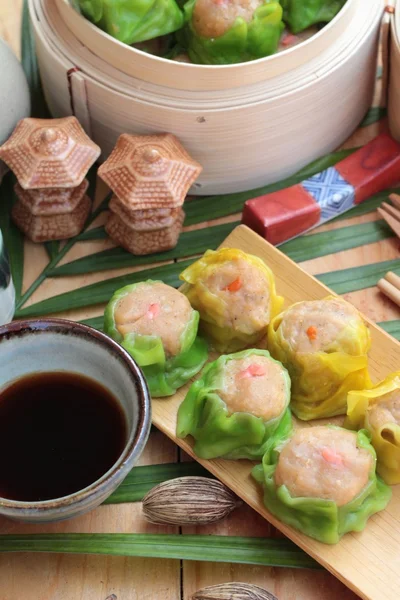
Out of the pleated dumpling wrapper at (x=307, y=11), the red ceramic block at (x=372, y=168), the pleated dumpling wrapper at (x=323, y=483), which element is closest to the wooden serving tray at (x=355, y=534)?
the pleated dumpling wrapper at (x=323, y=483)

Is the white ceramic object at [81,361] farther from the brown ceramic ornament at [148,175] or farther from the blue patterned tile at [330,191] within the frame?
the blue patterned tile at [330,191]

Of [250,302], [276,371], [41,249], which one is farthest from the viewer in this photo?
[41,249]

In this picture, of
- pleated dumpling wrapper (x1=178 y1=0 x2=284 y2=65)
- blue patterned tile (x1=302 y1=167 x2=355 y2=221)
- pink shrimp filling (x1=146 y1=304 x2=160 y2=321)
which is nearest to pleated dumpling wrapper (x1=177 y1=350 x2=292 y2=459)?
pink shrimp filling (x1=146 y1=304 x2=160 y2=321)

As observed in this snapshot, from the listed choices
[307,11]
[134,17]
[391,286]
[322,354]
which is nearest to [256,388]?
[322,354]

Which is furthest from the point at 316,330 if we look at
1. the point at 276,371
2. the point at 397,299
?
the point at 397,299

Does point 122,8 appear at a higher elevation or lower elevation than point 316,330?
higher

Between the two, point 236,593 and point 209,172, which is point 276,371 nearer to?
point 236,593

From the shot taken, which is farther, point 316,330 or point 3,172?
point 3,172
